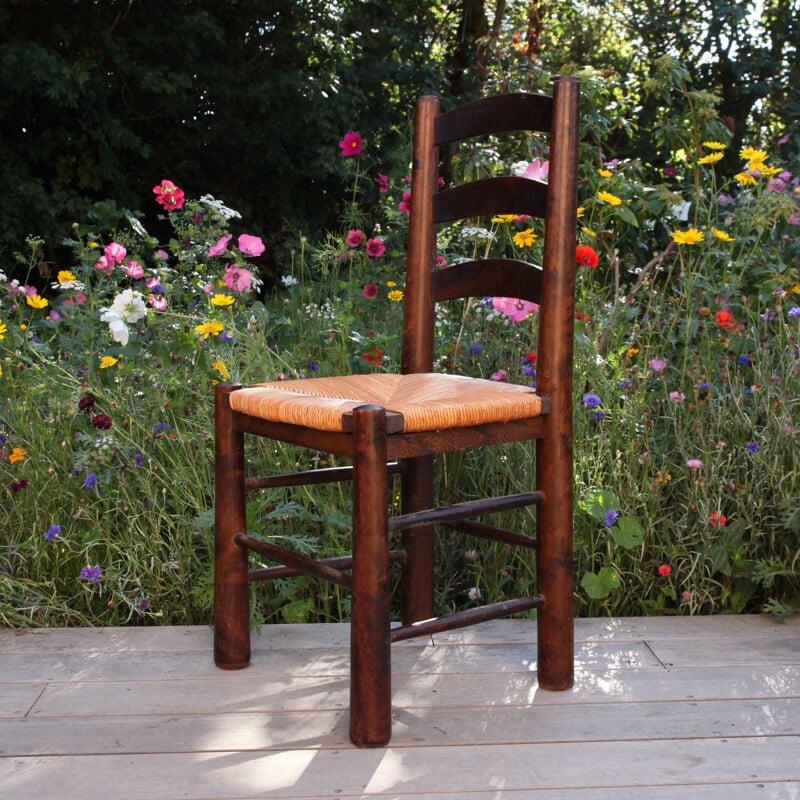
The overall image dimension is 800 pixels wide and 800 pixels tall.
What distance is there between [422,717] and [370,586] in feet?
0.89

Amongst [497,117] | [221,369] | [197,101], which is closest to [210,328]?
[221,369]

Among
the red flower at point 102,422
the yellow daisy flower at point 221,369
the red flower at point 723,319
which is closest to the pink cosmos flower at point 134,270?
the yellow daisy flower at point 221,369

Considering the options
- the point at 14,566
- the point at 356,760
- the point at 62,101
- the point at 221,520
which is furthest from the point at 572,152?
the point at 62,101

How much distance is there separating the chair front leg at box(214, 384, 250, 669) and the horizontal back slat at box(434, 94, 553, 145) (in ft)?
1.92

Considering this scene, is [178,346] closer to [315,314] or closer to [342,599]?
[315,314]

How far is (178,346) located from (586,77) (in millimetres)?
1484

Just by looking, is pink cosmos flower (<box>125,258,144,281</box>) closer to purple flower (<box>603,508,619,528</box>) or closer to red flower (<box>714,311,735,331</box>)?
purple flower (<box>603,508,619,528</box>)

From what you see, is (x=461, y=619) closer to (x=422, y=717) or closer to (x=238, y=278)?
(x=422, y=717)

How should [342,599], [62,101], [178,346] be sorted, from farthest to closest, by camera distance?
1. [62,101]
2. [178,346]
3. [342,599]

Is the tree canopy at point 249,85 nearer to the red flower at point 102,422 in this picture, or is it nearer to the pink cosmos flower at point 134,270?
the pink cosmos flower at point 134,270

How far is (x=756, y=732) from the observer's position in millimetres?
1560

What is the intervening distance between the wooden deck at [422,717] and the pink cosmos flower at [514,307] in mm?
649

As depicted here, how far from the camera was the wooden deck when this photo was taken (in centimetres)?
141

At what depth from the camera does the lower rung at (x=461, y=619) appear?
60.7 inches
